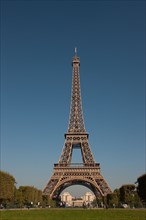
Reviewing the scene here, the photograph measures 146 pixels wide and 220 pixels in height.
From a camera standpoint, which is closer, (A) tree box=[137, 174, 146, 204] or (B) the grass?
(B) the grass

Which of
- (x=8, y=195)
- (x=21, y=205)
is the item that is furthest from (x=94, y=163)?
(x=8, y=195)

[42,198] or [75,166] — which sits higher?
[75,166]

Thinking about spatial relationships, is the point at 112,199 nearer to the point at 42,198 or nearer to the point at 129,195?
the point at 129,195

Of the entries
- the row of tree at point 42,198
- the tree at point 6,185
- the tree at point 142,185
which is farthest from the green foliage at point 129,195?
the tree at point 6,185

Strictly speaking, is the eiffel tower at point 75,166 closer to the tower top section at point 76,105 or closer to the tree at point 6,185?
the tower top section at point 76,105

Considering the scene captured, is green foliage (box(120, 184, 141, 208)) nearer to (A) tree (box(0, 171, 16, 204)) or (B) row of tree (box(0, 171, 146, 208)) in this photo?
(B) row of tree (box(0, 171, 146, 208))

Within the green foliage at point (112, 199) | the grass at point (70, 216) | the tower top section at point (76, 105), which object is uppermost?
Result: the tower top section at point (76, 105)

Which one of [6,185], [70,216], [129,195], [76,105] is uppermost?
[76,105]

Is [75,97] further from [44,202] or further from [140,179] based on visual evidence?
[140,179]

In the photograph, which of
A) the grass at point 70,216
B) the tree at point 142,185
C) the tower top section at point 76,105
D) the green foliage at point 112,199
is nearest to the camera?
the grass at point 70,216

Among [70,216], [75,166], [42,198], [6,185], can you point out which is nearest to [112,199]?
[75,166]

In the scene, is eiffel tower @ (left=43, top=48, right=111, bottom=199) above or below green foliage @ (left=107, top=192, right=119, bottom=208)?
above

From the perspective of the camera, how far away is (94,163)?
7425 centimetres

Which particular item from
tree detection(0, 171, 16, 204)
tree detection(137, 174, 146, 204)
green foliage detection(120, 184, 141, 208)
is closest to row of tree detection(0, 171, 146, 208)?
green foliage detection(120, 184, 141, 208)
